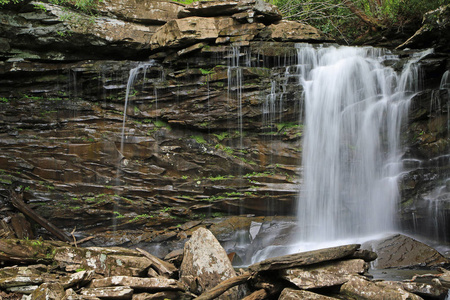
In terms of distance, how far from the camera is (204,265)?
6098mm

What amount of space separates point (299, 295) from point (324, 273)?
60 centimetres

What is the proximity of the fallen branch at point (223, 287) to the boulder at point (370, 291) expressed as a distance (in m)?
1.49

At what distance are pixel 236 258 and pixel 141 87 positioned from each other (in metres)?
6.12

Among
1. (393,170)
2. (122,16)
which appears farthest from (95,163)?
(393,170)

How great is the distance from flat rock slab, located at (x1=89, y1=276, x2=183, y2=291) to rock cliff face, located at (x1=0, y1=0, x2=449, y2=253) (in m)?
4.92

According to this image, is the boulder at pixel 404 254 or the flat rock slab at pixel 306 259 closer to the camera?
the flat rock slab at pixel 306 259

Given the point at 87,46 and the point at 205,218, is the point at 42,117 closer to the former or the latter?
the point at 87,46

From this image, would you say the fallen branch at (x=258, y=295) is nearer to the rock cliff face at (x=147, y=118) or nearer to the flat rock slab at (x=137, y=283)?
the flat rock slab at (x=137, y=283)

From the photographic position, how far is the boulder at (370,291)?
4789mm

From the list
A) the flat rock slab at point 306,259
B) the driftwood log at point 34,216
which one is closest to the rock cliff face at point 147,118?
the driftwood log at point 34,216

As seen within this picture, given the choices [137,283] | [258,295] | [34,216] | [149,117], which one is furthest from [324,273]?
[34,216]

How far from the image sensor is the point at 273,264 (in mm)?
5438

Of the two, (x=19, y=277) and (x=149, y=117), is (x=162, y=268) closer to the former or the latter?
(x=19, y=277)

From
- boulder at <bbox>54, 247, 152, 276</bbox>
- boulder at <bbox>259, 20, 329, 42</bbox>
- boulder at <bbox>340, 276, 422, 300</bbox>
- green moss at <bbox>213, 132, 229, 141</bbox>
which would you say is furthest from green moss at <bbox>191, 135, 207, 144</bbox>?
boulder at <bbox>340, 276, 422, 300</bbox>
